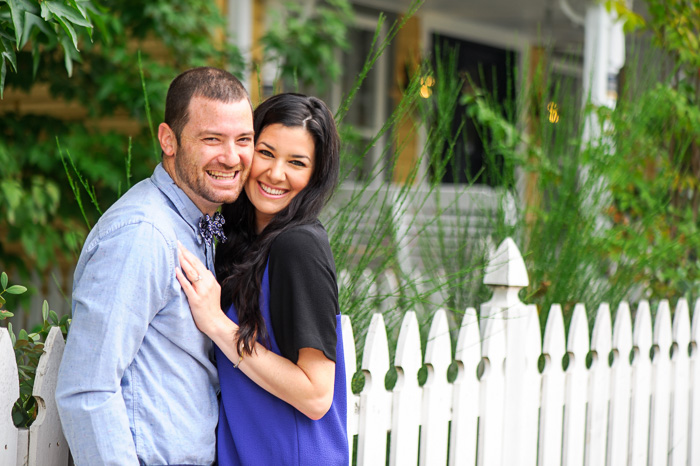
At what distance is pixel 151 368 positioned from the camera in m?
1.52

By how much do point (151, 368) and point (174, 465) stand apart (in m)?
0.21

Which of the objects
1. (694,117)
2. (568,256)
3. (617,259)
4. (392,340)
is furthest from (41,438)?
(694,117)

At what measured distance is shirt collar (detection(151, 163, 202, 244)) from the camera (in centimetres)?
164

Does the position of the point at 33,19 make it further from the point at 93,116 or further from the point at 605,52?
the point at 605,52

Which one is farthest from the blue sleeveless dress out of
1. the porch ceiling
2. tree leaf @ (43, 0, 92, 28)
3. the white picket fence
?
the porch ceiling

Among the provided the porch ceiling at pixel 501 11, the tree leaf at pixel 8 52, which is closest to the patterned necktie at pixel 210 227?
the tree leaf at pixel 8 52

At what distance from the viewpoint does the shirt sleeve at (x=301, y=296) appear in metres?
1.61

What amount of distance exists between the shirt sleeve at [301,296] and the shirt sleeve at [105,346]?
291mm

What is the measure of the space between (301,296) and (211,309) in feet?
0.62

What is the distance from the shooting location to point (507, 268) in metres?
2.57

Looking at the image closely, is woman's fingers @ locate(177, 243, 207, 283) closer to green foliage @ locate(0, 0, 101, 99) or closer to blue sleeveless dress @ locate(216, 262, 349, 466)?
blue sleeveless dress @ locate(216, 262, 349, 466)

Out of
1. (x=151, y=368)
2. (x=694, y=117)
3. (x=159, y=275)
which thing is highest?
(x=694, y=117)

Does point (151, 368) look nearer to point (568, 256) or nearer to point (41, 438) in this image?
point (41, 438)

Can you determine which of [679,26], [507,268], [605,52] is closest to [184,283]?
[507,268]
